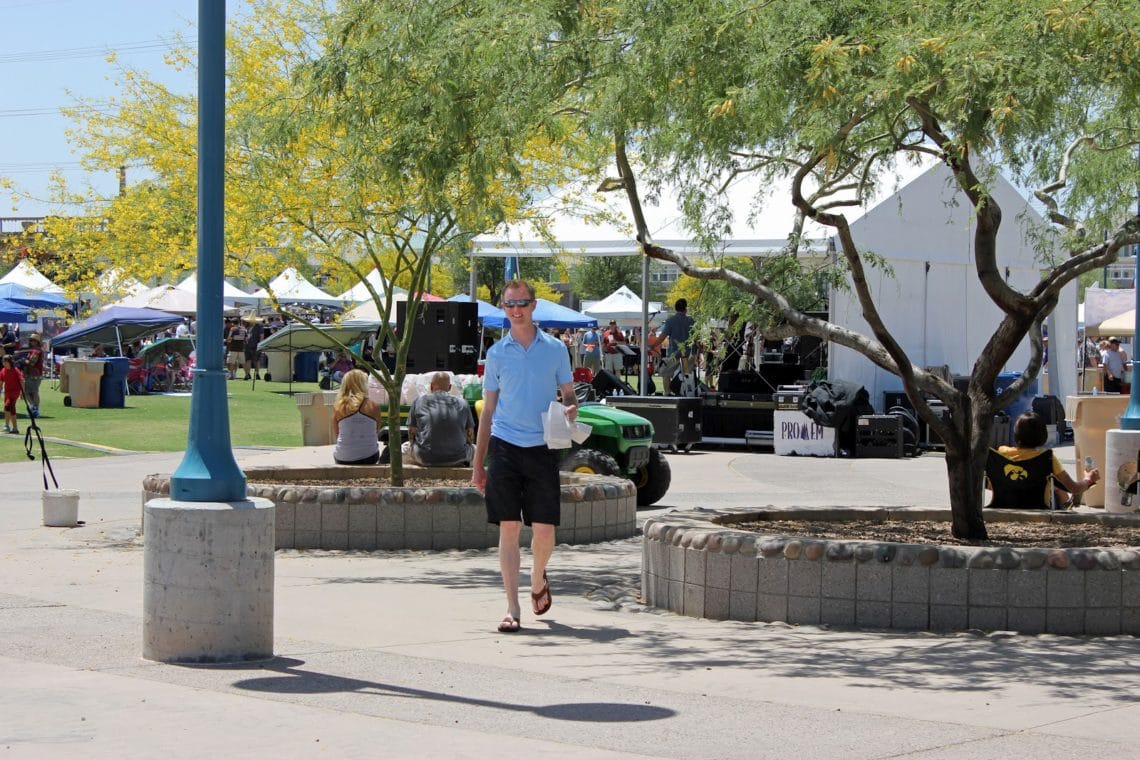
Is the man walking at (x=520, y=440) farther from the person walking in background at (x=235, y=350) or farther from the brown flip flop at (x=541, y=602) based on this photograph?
the person walking in background at (x=235, y=350)

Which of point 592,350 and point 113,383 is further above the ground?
point 592,350

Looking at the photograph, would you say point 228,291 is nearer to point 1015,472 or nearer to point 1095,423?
point 1095,423

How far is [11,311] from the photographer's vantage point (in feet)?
139

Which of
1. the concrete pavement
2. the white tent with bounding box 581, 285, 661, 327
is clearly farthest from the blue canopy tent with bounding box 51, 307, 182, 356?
the concrete pavement

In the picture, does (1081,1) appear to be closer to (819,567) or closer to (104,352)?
(819,567)

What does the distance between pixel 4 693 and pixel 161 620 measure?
900mm

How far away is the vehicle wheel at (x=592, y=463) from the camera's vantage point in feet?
48.8

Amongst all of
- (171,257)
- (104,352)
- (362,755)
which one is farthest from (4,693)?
(104,352)

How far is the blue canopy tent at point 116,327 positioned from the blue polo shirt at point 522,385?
100ft

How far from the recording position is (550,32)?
958 centimetres

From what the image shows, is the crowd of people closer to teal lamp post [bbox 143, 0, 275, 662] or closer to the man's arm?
the man's arm

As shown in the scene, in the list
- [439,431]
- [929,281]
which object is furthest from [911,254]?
[439,431]

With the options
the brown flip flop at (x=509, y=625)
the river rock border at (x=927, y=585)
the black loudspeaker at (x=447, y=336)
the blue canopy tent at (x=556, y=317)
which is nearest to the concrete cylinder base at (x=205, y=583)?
the brown flip flop at (x=509, y=625)

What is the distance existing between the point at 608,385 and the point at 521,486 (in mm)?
15914
